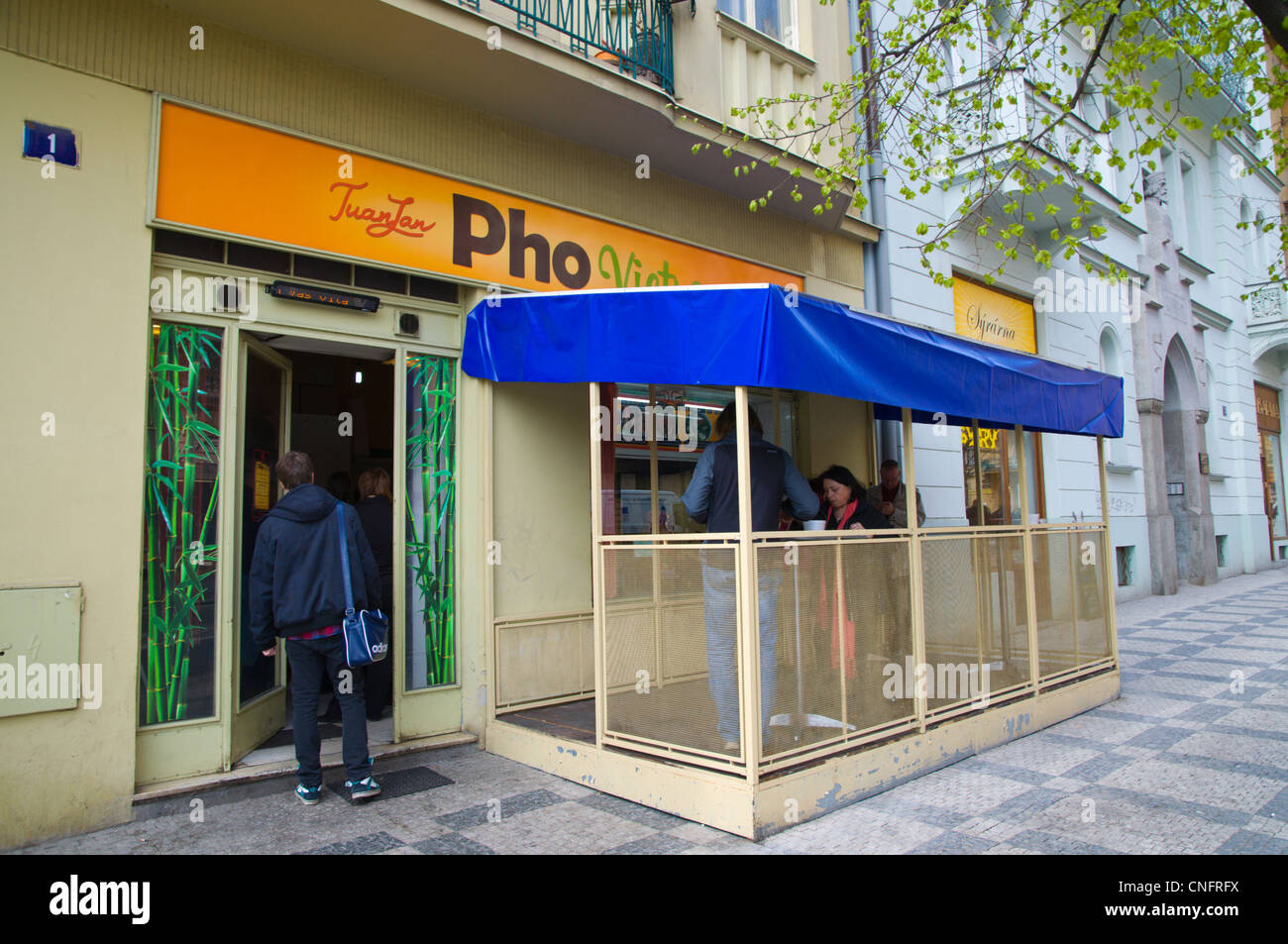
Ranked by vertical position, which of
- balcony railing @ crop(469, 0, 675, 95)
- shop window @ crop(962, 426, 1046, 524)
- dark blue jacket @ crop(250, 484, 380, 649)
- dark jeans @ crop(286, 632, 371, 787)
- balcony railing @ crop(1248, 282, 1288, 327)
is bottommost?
dark jeans @ crop(286, 632, 371, 787)

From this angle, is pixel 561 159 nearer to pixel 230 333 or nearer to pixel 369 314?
pixel 369 314

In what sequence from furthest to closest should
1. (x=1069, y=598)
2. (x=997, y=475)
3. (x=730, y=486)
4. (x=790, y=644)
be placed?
(x=997, y=475) < (x=1069, y=598) < (x=730, y=486) < (x=790, y=644)

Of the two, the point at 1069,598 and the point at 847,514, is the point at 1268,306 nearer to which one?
the point at 1069,598

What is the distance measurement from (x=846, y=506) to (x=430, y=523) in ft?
9.91

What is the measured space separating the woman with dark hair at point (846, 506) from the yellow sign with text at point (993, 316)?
538 cm

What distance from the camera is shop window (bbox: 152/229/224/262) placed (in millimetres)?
4789

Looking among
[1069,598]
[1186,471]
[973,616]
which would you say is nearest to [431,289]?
[973,616]

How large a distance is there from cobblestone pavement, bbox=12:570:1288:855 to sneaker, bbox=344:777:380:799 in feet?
0.23

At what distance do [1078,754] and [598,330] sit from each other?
437 cm

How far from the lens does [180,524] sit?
15.7 feet

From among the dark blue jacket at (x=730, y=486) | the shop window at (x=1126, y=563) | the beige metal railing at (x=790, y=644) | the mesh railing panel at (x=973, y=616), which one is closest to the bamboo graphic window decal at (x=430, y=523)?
the beige metal railing at (x=790, y=644)

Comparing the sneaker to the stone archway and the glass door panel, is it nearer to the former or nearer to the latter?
the glass door panel

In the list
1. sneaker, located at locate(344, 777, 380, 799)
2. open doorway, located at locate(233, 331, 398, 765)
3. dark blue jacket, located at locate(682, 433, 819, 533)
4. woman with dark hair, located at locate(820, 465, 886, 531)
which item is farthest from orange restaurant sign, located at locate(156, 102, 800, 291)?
sneaker, located at locate(344, 777, 380, 799)
